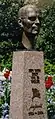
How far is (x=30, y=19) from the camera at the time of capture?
6.22m

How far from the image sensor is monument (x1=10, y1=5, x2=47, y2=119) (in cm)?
614

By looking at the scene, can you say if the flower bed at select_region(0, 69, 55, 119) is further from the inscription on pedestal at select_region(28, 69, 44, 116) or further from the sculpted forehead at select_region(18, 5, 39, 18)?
the sculpted forehead at select_region(18, 5, 39, 18)

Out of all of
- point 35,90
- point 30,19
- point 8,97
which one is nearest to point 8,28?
point 8,97

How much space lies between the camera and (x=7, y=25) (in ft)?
46.3

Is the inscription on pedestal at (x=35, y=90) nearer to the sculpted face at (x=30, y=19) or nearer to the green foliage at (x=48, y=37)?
the sculpted face at (x=30, y=19)

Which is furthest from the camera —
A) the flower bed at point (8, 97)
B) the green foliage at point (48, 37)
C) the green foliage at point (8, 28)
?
the green foliage at point (8, 28)

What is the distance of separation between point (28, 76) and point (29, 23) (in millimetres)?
737

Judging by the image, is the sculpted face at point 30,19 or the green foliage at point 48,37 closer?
the sculpted face at point 30,19

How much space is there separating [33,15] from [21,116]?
1405 mm

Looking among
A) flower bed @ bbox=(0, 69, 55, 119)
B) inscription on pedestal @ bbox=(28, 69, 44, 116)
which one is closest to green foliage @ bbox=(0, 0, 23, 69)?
flower bed @ bbox=(0, 69, 55, 119)

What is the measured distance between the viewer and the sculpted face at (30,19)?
6.21 metres

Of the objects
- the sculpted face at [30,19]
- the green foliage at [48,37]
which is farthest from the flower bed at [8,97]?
the green foliage at [48,37]

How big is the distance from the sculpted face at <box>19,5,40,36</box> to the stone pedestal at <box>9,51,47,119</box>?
1.07ft

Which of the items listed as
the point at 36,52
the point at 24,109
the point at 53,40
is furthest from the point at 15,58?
the point at 53,40
